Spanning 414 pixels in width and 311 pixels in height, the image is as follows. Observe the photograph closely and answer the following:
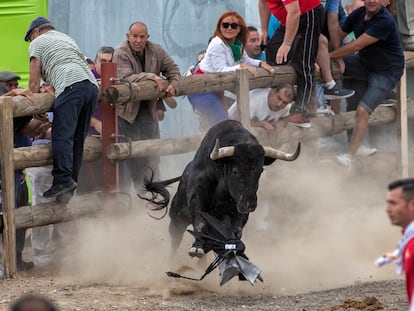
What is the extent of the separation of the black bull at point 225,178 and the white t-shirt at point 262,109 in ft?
6.44

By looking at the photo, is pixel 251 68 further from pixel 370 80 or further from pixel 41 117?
pixel 41 117

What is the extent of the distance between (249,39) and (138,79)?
174cm

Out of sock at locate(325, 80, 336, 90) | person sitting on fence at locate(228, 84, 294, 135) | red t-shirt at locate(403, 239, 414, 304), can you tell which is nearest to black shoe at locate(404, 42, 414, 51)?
sock at locate(325, 80, 336, 90)

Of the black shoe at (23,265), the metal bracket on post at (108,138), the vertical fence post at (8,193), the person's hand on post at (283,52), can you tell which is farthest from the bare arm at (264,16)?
the black shoe at (23,265)

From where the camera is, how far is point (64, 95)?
31.8 feet

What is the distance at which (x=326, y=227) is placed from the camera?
11.1 metres

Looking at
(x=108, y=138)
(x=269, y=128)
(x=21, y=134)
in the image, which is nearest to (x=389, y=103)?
(x=269, y=128)

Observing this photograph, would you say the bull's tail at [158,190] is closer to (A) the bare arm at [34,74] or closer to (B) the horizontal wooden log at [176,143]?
(B) the horizontal wooden log at [176,143]

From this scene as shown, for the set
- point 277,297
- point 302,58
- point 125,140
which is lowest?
point 277,297

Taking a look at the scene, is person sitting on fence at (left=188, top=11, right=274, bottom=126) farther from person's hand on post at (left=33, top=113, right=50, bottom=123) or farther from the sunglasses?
person's hand on post at (left=33, top=113, right=50, bottom=123)

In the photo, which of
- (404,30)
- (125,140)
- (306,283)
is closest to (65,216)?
(125,140)

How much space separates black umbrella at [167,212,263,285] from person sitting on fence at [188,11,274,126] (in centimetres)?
236

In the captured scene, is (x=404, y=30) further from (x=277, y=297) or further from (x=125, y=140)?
(x=277, y=297)

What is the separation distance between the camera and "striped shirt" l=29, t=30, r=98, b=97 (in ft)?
31.8
